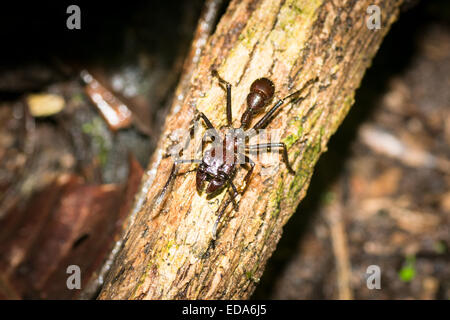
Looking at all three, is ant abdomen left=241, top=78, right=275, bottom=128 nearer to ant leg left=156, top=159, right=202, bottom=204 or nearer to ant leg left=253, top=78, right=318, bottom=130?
ant leg left=253, top=78, right=318, bottom=130

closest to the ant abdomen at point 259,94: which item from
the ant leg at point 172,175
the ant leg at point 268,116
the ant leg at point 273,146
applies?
the ant leg at point 268,116

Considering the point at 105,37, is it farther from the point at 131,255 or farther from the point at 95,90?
the point at 131,255

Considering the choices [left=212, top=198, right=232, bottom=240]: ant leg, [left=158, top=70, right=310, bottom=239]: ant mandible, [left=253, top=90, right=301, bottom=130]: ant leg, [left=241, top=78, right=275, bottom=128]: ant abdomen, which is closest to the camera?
[left=212, top=198, right=232, bottom=240]: ant leg

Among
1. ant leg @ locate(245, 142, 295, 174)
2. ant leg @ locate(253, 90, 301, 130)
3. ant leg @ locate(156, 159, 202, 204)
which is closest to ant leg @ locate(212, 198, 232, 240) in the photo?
ant leg @ locate(156, 159, 202, 204)

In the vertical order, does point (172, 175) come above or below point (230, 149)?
below

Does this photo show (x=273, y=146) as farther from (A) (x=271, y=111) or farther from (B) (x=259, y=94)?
(B) (x=259, y=94)

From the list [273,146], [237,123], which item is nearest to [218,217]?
[273,146]

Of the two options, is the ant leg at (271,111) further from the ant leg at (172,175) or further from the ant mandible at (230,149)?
the ant leg at (172,175)
